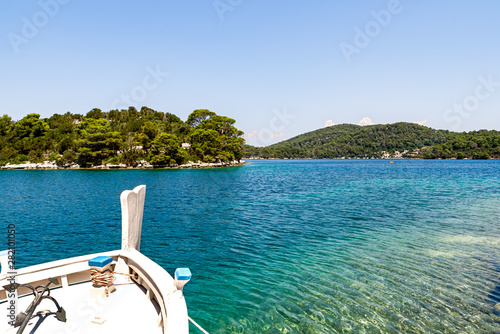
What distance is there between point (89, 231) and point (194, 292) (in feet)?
38.0

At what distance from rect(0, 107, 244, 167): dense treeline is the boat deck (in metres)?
84.2

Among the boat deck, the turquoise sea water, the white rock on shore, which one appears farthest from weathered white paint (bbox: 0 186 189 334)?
the white rock on shore

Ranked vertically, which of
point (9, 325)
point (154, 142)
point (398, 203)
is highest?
point (154, 142)

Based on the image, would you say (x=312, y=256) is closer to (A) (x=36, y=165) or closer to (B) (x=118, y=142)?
(B) (x=118, y=142)

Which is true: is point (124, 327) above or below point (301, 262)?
above

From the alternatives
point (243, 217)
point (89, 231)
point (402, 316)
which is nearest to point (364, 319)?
point (402, 316)

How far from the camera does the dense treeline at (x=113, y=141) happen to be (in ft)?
289

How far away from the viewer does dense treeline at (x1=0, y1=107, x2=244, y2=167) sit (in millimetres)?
88125

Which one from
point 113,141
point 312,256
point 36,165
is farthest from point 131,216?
point 36,165

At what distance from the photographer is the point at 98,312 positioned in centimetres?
522

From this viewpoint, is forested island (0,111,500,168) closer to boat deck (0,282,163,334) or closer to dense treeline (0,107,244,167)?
dense treeline (0,107,244,167)

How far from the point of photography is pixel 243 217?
2162 centimetres

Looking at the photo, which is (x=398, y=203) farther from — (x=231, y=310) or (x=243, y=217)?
(x=231, y=310)

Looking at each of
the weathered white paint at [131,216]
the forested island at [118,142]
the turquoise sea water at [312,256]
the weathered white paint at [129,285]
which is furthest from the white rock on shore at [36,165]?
the weathered white paint at [129,285]
